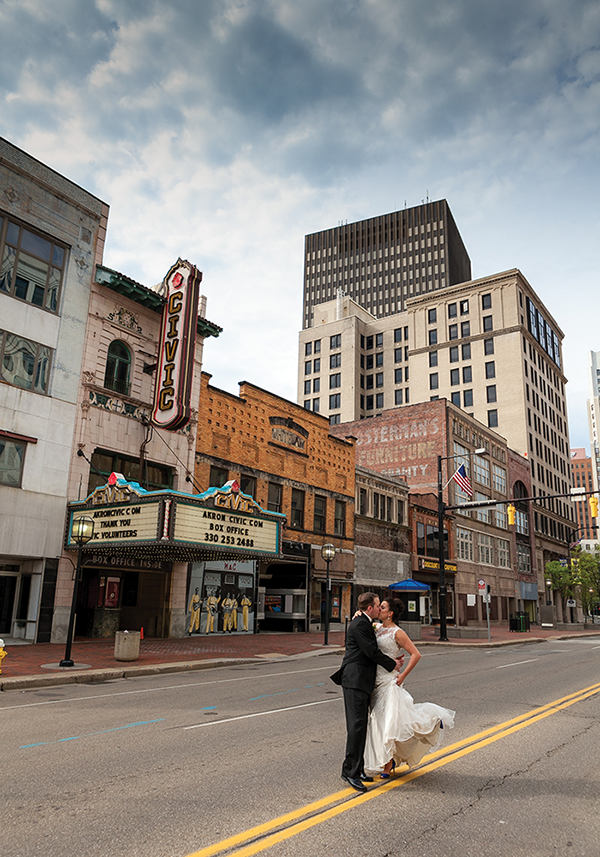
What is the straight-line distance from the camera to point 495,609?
183 feet

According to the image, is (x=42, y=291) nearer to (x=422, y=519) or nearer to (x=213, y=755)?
(x=213, y=755)

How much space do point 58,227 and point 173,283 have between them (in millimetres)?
4520

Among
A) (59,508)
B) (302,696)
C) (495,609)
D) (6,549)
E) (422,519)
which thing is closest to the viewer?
(302,696)

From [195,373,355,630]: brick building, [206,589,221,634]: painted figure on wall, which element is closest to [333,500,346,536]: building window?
[195,373,355,630]: brick building

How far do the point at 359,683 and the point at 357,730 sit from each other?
431 millimetres

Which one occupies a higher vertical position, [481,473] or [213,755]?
[481,473]

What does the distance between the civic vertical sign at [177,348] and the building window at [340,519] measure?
1452 centimetres

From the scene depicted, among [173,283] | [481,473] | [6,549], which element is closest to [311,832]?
[6,549]

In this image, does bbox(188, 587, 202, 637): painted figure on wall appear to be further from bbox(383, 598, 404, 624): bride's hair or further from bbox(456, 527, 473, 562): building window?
bbox(456, 527, 473, 562): building window

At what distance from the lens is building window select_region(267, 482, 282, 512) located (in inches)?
1200

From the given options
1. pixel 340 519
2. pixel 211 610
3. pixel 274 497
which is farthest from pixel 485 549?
pixel 211 610

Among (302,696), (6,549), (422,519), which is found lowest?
(302,696)

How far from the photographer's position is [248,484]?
29.2 m

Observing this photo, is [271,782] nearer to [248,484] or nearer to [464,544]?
[248,484]
